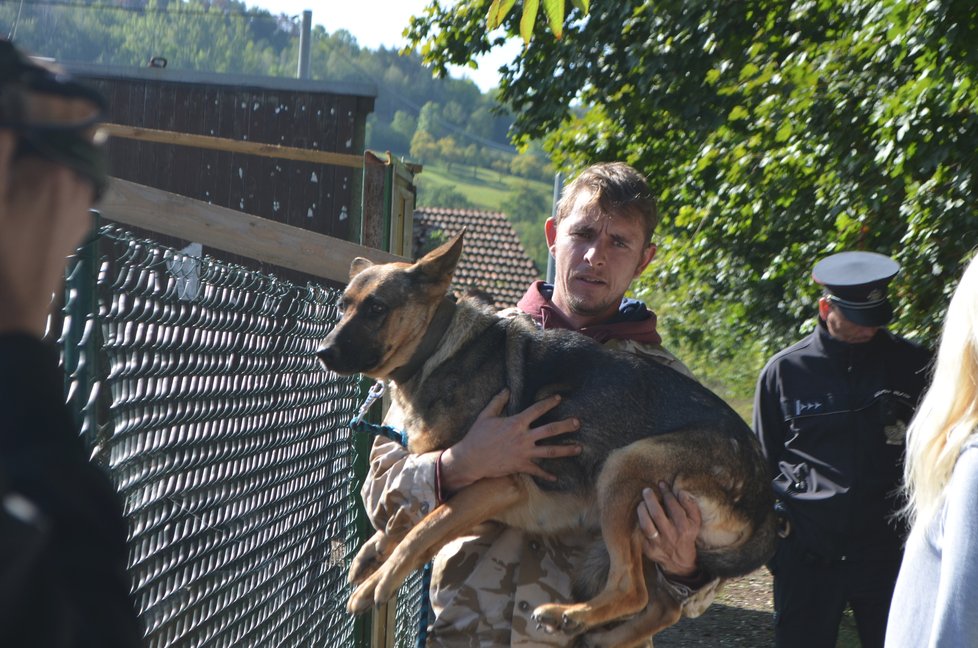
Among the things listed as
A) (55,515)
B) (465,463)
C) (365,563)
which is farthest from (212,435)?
(55,515)

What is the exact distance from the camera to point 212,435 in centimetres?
255

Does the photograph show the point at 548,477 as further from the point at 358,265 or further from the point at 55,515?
the point at 55,515

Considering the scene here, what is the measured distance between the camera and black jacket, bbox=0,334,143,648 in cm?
74

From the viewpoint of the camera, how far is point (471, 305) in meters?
3.57

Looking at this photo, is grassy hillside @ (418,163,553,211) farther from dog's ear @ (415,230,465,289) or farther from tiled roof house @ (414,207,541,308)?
dog's ear @ (415,230,465,289)

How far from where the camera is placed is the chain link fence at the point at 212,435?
6.40ft

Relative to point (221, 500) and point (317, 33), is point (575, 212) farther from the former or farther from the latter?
point (317, 33)

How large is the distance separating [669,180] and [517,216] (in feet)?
230

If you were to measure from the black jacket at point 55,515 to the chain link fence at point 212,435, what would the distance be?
3.01 ft

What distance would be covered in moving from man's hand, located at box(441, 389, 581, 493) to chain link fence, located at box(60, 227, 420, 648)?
0.56 m

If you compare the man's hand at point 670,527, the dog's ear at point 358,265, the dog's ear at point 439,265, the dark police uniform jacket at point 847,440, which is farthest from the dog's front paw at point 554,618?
the dark police uniform jacket at point 847,440

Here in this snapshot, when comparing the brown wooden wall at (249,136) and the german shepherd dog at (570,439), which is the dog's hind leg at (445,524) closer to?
Answer: the german shepherd dog at (570,439)

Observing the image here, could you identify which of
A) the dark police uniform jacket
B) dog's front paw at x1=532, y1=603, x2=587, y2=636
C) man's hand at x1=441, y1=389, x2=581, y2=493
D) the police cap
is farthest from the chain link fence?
the police cap

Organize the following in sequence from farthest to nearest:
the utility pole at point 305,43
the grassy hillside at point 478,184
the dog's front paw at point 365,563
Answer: the grassy hillside at point 478,184
the utility pole at point 305,43
the dog's front paw at point 365,563
